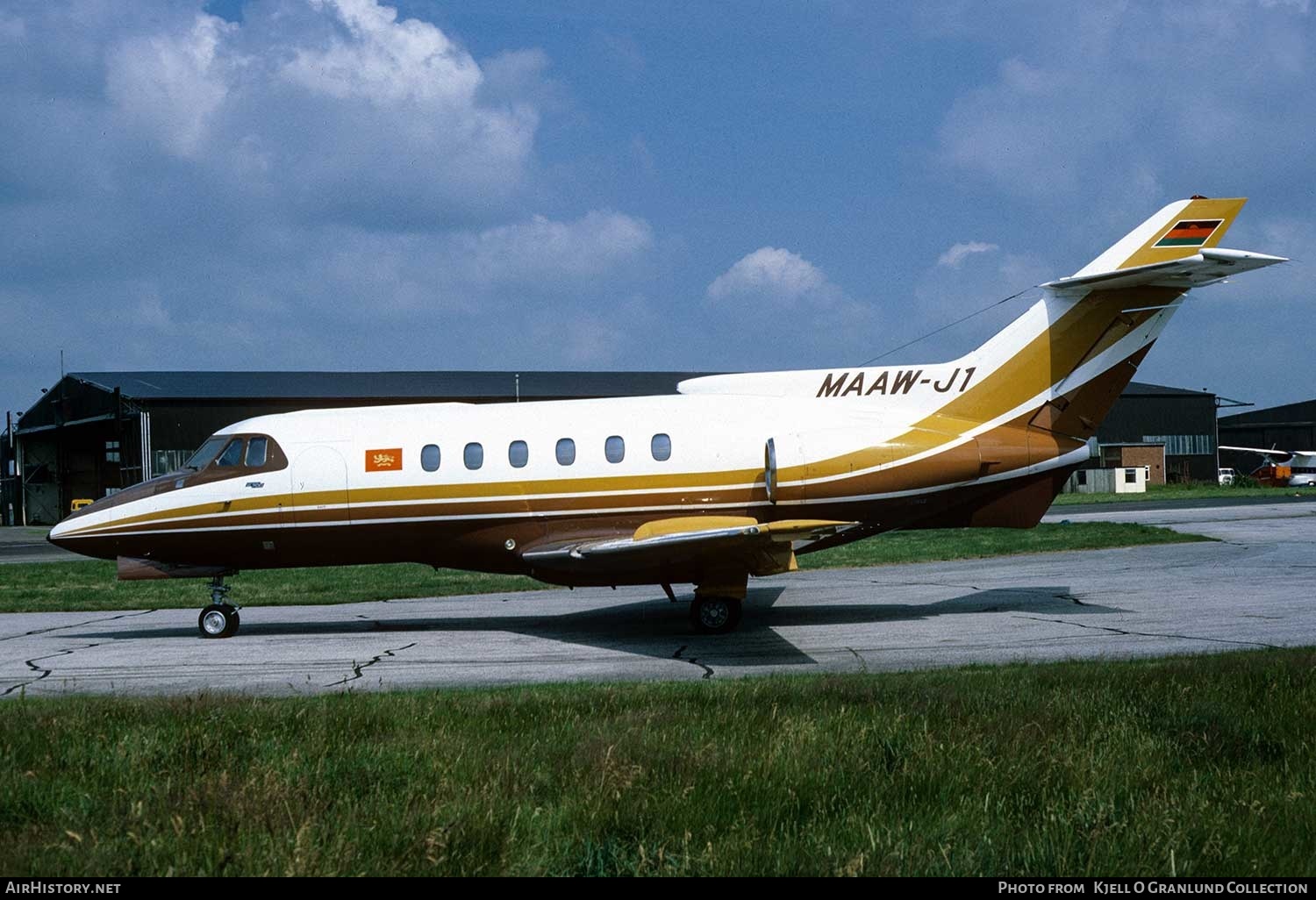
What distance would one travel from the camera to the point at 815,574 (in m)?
24.1

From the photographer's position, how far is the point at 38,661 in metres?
14.1

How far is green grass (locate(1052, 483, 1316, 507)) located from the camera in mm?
55500

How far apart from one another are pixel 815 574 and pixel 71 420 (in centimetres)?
5565

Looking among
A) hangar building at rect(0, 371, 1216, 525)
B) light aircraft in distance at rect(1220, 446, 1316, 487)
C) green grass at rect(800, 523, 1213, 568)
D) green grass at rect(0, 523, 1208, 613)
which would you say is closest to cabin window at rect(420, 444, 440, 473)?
green grass at rect(0, 523, 1208, 613)

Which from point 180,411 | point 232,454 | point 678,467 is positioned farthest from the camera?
point 180,411

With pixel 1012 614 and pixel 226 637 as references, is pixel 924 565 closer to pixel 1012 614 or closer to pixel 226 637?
pixel 1012 614

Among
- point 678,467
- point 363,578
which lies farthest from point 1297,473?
point 678,467

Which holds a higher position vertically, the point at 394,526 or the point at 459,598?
the point at 394,526

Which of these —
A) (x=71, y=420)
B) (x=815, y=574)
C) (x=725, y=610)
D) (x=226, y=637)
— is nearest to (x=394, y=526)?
(x=226, y=637)

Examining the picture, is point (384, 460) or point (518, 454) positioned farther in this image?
point (384, 460)

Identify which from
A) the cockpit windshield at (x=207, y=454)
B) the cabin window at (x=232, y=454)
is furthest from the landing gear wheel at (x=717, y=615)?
the cockpit windshield at (x=207, y=454)

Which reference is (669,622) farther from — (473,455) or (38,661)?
(38,661)

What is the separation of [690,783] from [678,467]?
9.85m

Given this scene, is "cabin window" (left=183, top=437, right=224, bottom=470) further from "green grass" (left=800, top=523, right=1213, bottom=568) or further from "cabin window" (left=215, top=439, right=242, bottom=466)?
"green grass" (left=800, top=523, right=1213, bottom=568)
